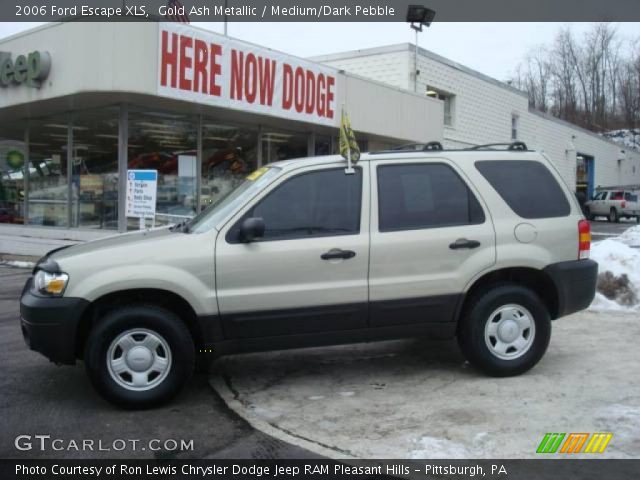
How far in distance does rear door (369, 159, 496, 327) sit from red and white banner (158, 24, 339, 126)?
27.2ft

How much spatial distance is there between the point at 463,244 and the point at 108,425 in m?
3.00

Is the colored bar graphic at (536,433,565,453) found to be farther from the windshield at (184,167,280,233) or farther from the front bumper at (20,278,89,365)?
the front bumper at (20,278,89,365)

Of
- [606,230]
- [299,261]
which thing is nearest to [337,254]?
[299,261]

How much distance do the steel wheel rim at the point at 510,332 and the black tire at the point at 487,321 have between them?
20 mm

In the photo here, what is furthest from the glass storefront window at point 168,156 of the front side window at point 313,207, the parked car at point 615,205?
the parked car at point 615,205

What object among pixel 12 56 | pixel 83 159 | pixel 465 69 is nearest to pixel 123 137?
pixel 83 159

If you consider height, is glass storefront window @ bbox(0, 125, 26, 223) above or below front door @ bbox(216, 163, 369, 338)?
above

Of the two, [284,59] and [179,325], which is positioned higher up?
[284,59]

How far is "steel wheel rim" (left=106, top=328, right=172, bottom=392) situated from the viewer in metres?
4.54

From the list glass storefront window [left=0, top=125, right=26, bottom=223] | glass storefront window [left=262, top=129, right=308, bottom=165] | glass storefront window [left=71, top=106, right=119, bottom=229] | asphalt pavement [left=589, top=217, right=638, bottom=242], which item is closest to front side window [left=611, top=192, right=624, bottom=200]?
asphalt pavement [left=589, top=217, right=638, bottom=242]

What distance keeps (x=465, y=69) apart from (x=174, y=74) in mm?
15933

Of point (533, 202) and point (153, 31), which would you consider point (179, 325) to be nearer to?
point (533, 202)

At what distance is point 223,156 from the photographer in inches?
624

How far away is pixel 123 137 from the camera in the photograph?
524 inches
